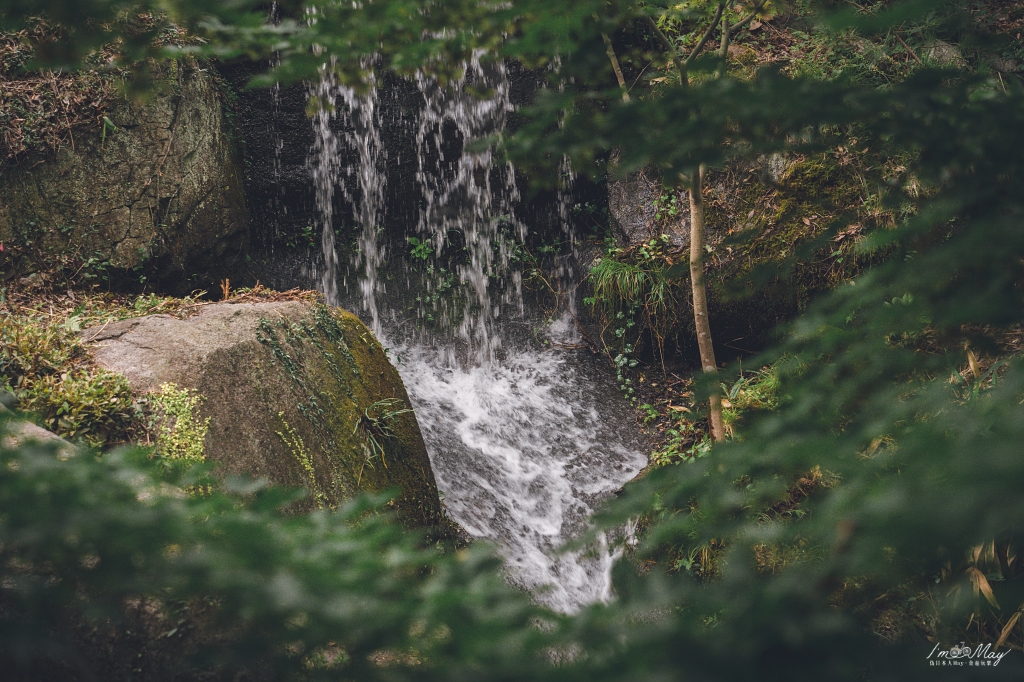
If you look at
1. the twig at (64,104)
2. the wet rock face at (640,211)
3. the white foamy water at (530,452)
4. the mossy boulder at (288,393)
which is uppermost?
the twig at (64,104)

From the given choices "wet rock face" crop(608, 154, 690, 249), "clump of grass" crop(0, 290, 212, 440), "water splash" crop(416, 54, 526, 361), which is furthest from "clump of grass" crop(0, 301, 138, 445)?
"wet rock face" crop(608, 154, 690, 249)

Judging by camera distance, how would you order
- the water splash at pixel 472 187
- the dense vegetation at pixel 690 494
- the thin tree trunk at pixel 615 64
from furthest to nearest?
the water splash at pixel 472 187, the thin tree trunk at pixel 615 64, the dense vegetation at pixel 690 494

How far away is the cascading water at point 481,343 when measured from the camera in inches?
208

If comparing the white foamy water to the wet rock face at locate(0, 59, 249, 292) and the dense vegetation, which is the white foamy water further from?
the dense vegetation

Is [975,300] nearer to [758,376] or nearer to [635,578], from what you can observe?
[635,578]

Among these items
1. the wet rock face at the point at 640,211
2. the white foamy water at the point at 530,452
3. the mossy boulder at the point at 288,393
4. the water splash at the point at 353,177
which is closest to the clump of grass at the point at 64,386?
the mossy boulder at the point at 288,393

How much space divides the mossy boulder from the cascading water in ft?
3.76

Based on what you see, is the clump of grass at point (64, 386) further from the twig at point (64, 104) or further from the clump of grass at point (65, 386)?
the twig at point (64, 104)

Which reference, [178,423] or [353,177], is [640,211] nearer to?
[353,177]

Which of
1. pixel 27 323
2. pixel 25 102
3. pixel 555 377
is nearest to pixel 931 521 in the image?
pixel 27 323

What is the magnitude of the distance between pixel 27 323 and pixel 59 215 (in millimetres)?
2061

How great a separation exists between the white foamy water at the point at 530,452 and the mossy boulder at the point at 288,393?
97 cm

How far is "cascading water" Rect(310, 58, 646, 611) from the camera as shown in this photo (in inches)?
208

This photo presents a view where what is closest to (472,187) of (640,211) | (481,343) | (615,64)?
(481,343)
